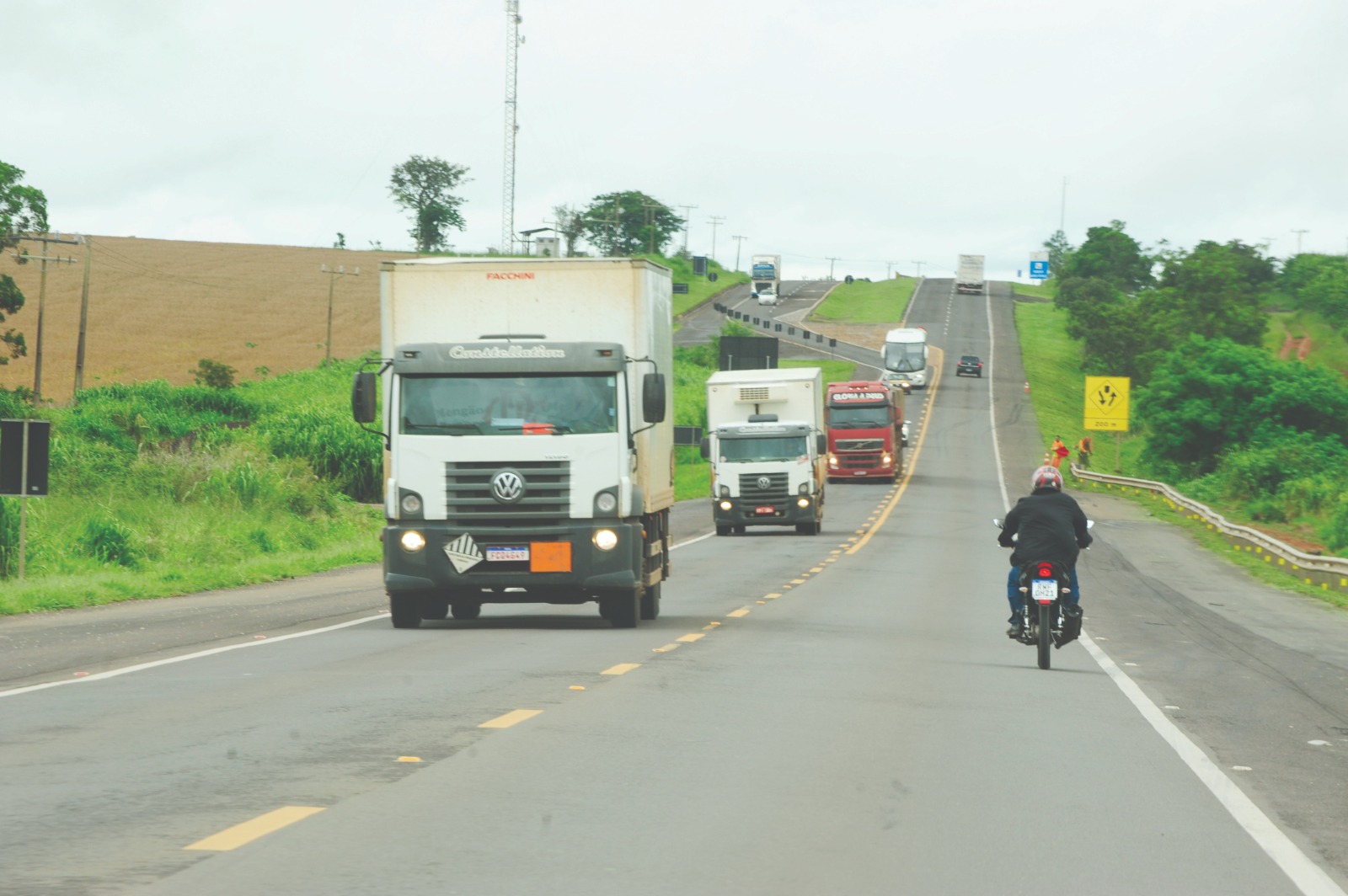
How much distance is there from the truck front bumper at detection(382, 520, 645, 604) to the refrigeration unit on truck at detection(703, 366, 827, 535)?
931 inches

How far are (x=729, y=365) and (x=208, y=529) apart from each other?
154 feet

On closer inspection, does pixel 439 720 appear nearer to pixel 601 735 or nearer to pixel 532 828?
pixel 601 735

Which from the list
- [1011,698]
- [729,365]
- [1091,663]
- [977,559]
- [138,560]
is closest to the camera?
[1011,698]

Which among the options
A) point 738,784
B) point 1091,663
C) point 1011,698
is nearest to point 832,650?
point 1091,663

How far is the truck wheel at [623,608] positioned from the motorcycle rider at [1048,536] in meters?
4.33

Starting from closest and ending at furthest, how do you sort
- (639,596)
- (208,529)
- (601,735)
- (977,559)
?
(601,735)
(639,596)
(208,529)
(977,559)

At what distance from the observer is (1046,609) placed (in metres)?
14.7

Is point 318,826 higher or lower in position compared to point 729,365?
lower

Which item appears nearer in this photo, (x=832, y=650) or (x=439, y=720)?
(x=439, y=720)

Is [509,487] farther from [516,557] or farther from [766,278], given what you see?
[766,278]

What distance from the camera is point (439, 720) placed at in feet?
33.8

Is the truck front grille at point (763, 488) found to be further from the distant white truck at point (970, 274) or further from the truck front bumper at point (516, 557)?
the distant white truck at point (970, 274)

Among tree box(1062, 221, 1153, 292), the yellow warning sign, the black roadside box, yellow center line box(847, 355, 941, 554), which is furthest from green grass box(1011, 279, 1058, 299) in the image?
the black roadside box

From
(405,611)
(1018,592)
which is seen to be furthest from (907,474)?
(1018,592)
